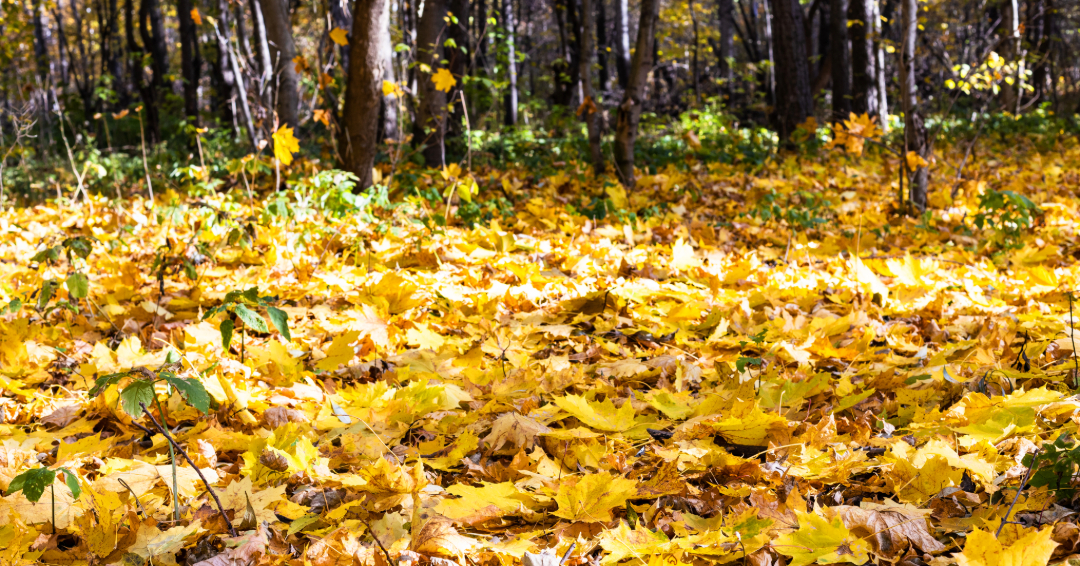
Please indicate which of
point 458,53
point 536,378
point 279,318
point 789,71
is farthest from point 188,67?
point 536,378

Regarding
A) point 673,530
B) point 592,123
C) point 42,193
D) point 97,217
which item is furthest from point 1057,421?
point 42,193

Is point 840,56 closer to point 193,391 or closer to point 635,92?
point 635,92

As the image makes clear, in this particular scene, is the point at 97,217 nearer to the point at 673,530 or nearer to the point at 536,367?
the point at 536,367

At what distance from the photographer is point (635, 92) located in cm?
598

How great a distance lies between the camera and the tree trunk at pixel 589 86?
604 centimetres

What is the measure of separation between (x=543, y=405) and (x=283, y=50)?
18.7 feet

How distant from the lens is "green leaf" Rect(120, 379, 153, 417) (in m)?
1.48

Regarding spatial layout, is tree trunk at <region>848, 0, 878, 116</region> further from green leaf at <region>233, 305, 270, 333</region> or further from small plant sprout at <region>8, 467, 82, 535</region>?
small plant sprout at <region>8, 467, 82, 535</region>

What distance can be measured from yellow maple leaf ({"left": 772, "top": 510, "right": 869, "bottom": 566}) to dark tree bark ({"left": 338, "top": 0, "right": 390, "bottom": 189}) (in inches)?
171

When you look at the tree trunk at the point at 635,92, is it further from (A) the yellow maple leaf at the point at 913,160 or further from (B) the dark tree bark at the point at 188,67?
(B) the dark tree bark at the point at 188,67

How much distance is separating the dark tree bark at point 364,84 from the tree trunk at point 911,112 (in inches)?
136

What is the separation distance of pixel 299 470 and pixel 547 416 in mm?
644

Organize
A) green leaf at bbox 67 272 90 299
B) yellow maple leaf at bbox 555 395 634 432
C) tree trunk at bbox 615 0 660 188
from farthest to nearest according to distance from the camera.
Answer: tree trunk at bbox 615 0 660 188
green leaf at bbox 67 272 90 299
yellow maple leaf at bbox 555 395 634 432

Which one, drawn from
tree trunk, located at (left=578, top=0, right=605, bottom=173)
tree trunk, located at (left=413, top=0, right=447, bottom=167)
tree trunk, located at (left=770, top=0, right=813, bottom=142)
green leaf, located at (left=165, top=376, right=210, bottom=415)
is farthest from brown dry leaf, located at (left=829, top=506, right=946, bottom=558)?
tree trunk, located at (left=770, top=0, right=813, bottom=142)
